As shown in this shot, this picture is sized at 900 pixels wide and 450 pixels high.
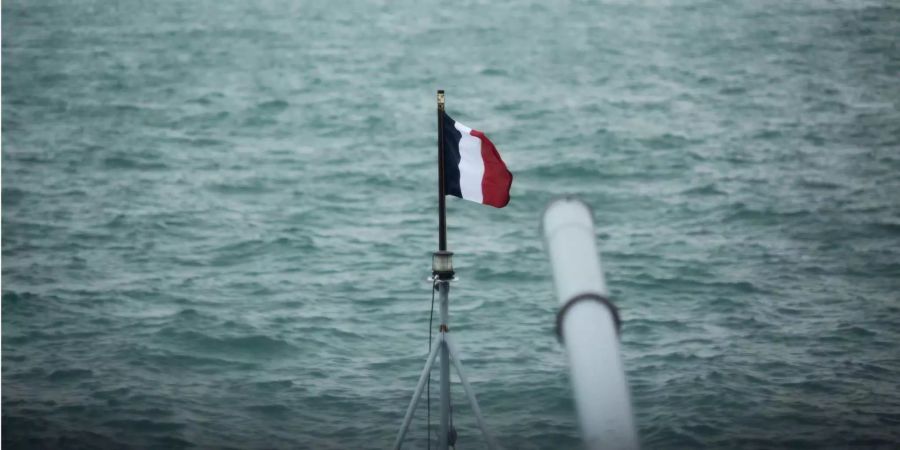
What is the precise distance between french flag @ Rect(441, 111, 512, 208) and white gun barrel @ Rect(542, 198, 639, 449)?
4.37ft

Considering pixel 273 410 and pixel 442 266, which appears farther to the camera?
pixel 273 410

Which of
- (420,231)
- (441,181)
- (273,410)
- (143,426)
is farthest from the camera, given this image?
(420,231)

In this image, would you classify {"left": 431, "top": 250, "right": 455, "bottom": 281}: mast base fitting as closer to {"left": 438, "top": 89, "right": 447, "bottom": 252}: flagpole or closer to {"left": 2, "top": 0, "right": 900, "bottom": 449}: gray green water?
{"left": 438, "top": 89, "right": 447, "bottom": 252}: flagpole

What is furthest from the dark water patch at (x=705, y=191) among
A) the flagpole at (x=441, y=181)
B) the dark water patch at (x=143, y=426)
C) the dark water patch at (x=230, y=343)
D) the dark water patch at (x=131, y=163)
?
the flagpole at (x=441, y=181)

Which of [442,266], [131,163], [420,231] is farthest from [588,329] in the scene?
[131,163]

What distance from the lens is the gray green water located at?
25562mm

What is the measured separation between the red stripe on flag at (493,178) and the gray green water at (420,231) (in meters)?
9.07

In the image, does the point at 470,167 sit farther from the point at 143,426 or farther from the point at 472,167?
the point at 143,426

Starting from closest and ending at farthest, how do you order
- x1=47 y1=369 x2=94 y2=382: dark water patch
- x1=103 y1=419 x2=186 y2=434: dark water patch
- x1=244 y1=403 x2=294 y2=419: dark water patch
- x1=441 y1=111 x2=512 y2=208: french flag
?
1. x1=441 y1=111 x2=512 y2=208: french flag
2. x1=103 y1=419 x2=186 y2=434: dark water patch
3. x1=244 y1=403 x2=294 y2=419: dark water patch
4. x1=47 y1=369 x2=94 y2=382: dark water patch

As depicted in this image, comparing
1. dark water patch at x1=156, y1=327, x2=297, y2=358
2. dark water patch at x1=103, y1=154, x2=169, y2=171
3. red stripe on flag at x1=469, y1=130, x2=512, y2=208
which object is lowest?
red stripe on flag at x1=469, y1=130, x2=512, y2=208

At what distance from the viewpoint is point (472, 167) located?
1565 centimetres

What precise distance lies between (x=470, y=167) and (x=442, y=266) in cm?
152

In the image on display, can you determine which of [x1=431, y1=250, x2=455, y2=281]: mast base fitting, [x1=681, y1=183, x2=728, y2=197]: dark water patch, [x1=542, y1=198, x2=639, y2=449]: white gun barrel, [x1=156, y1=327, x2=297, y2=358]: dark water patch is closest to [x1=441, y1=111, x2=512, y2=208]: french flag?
[x1=431, y1=250, x2=455, y2=281]: mast base fitting

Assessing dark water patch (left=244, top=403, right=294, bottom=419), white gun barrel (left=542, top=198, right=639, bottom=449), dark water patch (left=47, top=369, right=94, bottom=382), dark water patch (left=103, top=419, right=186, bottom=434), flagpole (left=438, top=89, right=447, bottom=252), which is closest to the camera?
white gun barrel (left=542, top=198, right=639, bottom=449)
